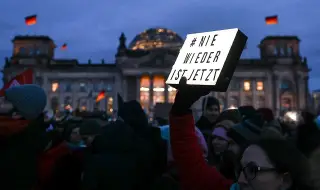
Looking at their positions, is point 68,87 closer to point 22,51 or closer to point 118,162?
point 22,51

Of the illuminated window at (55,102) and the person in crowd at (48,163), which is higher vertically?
the illuminated window at (55,102)

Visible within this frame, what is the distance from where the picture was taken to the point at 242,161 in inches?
99.1

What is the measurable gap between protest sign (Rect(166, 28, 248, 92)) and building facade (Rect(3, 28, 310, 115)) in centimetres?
6149

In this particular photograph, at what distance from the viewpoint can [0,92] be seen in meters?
9.11

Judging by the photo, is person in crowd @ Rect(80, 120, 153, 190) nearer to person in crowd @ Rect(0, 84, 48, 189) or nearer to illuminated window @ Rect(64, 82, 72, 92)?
person in crowd @ Rect(0, 84, 48, 189)

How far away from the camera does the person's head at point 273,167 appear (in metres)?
2.16

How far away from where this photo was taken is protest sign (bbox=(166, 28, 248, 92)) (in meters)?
2.39

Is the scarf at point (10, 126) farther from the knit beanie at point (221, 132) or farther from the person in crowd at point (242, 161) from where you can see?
the knit beanie at point (221, 132)

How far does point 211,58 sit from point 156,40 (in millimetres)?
75364

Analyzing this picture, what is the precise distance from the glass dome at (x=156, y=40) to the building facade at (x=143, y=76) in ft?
14.0

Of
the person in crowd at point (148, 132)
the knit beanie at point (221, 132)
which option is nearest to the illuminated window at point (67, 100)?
the knit beanie at point (221, 132)

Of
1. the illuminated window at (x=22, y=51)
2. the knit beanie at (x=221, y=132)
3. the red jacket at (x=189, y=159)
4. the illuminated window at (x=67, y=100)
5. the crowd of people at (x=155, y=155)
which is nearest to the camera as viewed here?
the crowd of people at (x=155, y=155)

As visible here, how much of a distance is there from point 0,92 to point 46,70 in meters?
60.3

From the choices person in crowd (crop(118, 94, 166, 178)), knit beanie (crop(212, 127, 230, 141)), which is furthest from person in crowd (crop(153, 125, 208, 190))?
knit beanie (crop(212, 127, 230, 141))
